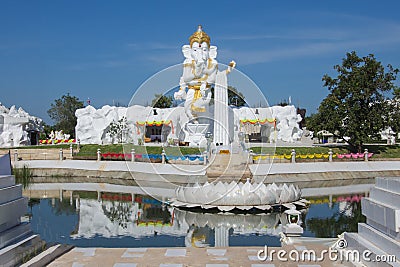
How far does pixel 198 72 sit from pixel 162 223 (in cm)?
1693

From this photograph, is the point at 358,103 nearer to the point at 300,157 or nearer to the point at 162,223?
the point at 300,157

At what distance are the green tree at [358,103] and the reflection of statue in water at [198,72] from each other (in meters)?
7.58

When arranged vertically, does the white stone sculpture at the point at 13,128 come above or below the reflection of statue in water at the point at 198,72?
below

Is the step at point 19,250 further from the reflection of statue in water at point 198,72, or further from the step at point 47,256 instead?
the reflection of statue in water at point 198,72

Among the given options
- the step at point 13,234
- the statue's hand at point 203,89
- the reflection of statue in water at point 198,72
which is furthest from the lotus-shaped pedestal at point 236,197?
the reflection of statue in water at point 198,72

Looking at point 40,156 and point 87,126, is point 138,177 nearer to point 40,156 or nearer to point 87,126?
point 40,156

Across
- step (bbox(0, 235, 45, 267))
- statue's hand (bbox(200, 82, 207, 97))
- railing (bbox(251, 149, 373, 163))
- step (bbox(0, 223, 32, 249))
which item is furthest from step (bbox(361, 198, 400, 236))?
statue's hand (bbox(200, 82, 207, 97))

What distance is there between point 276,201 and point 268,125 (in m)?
22.8

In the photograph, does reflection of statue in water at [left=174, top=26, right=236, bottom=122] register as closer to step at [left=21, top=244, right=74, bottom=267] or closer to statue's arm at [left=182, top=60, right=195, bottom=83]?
statue's arm at [left=182, top=60, right=195, bottom=83]

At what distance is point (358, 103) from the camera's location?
29.2 meters

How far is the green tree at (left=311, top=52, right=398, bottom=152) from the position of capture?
2852 cm

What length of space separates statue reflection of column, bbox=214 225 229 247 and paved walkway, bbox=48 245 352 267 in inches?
108

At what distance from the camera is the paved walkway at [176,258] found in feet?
21.1

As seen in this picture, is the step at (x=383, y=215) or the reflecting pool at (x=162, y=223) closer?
the step at (x=383, y=215)
